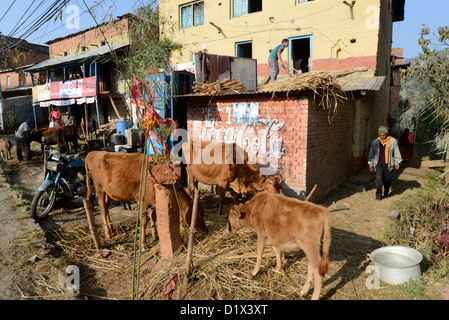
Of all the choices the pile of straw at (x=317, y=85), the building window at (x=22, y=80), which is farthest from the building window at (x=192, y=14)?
the building window at (x=22, y=80)

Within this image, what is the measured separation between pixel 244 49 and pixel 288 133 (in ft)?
32.6

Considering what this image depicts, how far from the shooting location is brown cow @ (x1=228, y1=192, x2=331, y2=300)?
3.64m

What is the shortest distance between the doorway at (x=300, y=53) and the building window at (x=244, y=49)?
2451 mm

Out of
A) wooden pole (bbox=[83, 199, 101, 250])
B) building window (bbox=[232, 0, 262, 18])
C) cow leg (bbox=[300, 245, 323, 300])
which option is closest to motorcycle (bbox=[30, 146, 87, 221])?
wooden pole (bbox=[83, 199, 101, 250])

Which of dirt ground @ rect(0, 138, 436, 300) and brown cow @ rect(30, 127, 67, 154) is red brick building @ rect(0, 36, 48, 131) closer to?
brown cow @ rect(30, 127, 67, 154)

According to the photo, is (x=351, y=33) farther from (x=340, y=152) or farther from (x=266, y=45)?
(x=340, y=152)

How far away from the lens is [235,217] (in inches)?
188

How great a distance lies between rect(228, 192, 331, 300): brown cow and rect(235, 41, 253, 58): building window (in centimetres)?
1260

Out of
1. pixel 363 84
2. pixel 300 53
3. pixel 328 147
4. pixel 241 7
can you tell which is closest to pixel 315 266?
pixel 328 147

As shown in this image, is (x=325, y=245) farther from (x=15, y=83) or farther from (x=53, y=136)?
(x=15, y=83)

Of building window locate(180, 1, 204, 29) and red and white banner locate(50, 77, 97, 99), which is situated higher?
building window locate(180, 1, 204, 29)

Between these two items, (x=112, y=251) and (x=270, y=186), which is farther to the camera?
(x=270, y=186)
